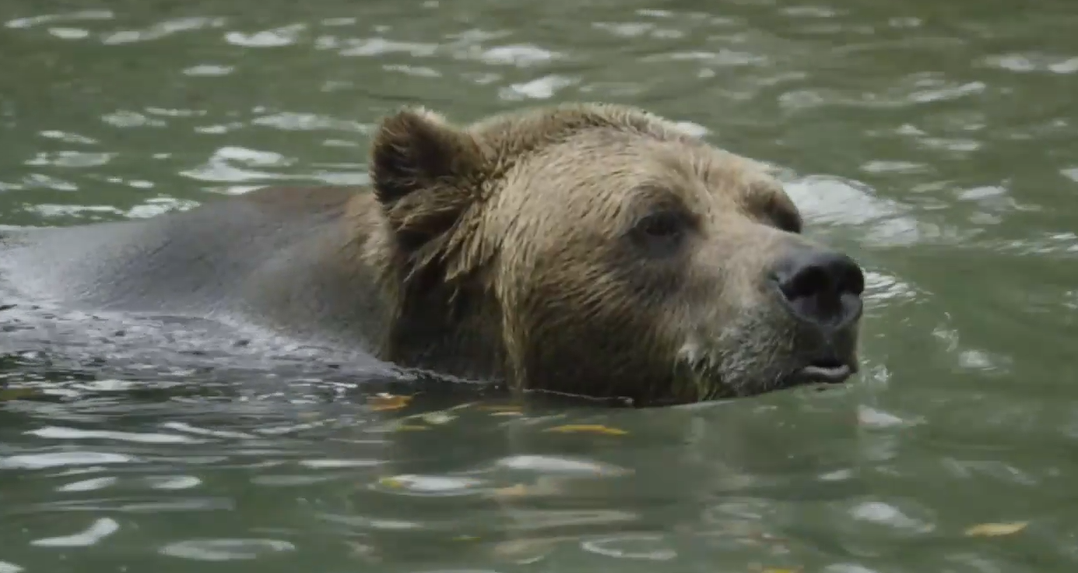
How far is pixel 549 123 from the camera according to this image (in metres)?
6.89

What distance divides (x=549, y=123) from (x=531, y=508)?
238cm

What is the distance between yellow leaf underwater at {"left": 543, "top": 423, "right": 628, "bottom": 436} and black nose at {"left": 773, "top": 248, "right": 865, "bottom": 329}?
0.70 metres

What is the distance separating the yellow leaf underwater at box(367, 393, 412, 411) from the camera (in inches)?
253

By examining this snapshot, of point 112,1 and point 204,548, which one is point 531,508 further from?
point 112,1

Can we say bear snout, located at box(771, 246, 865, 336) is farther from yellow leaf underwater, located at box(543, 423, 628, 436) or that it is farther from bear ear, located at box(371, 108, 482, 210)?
bear ear, located at box(371, 108, 482, 210)

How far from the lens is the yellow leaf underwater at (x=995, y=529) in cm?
457

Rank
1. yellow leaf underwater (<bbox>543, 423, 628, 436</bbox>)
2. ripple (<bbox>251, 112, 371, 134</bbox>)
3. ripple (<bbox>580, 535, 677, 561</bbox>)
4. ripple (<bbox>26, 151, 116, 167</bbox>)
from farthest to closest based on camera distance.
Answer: ripple (<bbox>251, 112, 371, 134</bbox>)
ripple (<bbox>26, 151, 116, 167</bbox>)
yellow leaf underwater (<bbox>543, 423, 628, 436</bbox>)
ripple (<bbox>580, 535, 677, 561</bbox>)

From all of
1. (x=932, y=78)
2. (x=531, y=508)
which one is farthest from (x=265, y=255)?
(x=932, y=78)

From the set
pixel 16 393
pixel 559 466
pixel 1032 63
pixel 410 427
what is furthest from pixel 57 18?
pixel 559 466

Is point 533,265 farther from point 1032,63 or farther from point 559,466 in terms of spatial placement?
point 1032,63

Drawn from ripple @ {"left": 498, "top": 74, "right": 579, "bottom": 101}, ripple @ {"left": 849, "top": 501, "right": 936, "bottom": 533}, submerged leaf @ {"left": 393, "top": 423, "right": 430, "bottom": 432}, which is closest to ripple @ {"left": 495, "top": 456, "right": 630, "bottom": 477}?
submerged leaf @ {"left": 393, "top": 423, "right": 430, "bottom": 432}

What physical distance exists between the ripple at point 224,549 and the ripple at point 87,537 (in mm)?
210

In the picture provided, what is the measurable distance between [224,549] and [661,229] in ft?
8.20

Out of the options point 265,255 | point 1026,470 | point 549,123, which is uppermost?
point 549,123
